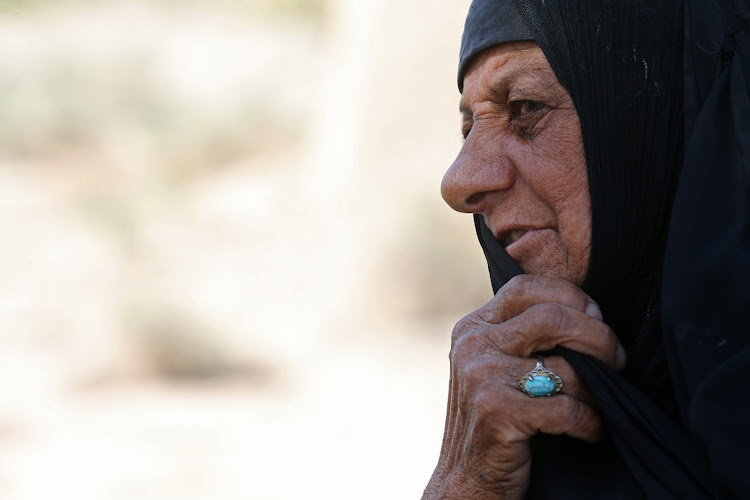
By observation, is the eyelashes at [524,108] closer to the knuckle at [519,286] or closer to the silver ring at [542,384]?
the knuckle at [519,286]

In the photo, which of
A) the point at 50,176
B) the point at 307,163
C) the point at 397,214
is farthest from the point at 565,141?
the point at 50,176

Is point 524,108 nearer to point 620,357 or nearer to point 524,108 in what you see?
point 524,108

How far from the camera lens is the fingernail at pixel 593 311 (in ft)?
6.43

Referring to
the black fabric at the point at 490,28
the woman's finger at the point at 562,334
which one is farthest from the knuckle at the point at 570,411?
the black fabric at the point at 490,28

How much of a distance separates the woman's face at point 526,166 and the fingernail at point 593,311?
0.49ft

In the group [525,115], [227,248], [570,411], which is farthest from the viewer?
[227,248]

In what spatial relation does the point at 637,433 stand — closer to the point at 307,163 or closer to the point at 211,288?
the point at 211,288

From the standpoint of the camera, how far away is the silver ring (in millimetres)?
1909

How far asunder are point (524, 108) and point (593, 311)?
546 mm

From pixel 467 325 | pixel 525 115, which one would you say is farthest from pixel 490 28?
pixel 467 325

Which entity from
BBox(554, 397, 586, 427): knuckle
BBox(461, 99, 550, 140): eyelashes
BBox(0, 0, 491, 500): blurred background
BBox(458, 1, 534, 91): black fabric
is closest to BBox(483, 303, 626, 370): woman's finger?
BBox(554, 397, 586, 427): knuckle

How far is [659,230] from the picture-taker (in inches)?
80.4

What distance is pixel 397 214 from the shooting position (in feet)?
36.7

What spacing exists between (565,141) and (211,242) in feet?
34.7
